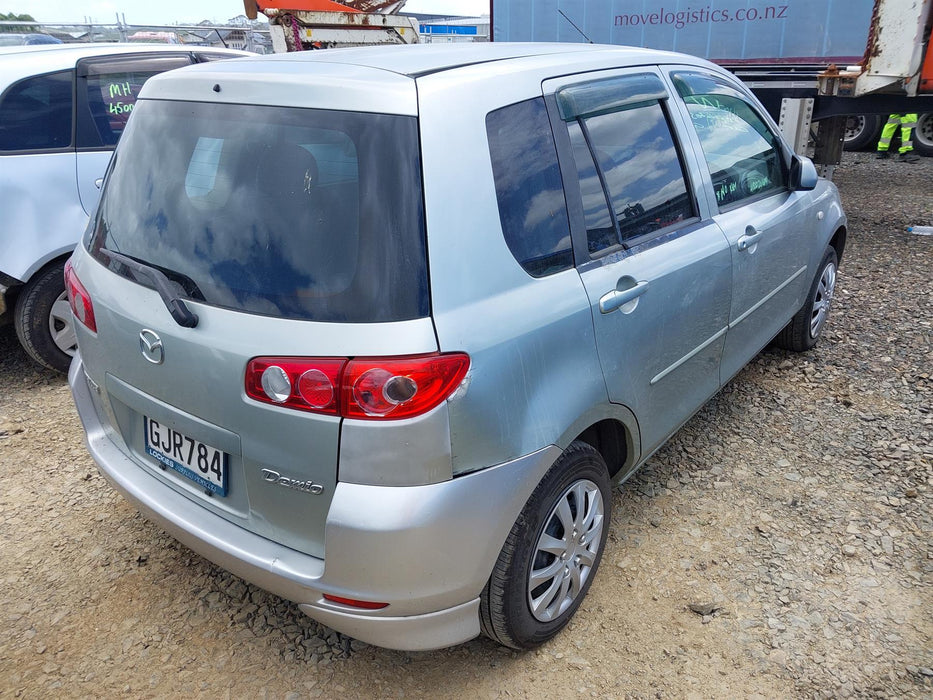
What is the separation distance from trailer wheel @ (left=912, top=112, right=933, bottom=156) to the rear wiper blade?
12.7 metres

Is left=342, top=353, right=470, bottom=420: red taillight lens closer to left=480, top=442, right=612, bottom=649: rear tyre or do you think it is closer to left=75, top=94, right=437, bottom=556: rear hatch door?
left=75, top=94, right=437, bottom=556: rear hatch door

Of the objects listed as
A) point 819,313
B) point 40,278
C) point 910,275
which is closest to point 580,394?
point 819,313

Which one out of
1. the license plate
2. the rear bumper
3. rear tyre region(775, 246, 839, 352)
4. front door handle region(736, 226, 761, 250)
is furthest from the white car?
rear tyre region(775, 246, 839, 352)

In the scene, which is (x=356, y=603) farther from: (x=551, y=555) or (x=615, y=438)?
(x=615, y=438)

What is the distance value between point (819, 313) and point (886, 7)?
3.59 meters

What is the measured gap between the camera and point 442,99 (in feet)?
6.07

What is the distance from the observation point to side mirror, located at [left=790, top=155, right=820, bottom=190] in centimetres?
356

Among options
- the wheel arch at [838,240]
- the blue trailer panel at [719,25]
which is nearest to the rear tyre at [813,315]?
the wheel arch at [838,240]

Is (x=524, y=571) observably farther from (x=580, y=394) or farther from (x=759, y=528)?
(x=759, y=528)

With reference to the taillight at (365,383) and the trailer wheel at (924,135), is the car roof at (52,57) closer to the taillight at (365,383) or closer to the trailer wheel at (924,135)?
the taillight at (365,383)

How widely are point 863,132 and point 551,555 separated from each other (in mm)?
12416

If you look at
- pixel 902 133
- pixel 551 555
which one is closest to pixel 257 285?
pixel 551 555

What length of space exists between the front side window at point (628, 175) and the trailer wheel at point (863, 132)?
1088cm

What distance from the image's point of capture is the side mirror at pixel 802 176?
11.7ft
